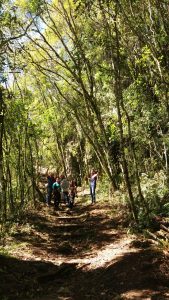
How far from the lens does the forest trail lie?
8102 mm

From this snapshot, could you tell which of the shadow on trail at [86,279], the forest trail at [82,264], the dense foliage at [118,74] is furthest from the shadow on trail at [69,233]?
the shadow on trail at [86,279]

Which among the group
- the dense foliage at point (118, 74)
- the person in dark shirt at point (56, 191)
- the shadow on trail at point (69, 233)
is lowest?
the shadow on trail at point (69, 233)

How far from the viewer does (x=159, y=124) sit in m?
14.5

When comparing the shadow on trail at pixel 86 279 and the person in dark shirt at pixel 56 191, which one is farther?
the person in dark shirt at pixel 56 191

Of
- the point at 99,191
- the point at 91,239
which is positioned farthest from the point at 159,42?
the point at 99,191

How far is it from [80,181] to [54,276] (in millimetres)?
28065

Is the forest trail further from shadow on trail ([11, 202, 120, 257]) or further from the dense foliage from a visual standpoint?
the dense foliage

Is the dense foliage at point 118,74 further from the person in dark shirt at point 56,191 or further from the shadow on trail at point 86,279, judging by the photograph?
the shadow on trail at point 86,279

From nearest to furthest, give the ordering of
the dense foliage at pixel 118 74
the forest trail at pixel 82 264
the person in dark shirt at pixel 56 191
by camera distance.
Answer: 1. the forest trail at pixel 82 264
2. the dense foliage at pixel 118 74
3. the person in dark shirt at pixel 56 191

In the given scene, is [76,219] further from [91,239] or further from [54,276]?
[54,276]

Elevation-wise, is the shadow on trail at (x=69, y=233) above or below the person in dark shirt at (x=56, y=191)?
below

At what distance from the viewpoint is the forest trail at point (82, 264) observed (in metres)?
8.10

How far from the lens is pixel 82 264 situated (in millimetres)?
10461

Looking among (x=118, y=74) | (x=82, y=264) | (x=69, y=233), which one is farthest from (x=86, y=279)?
(x=118, y=74)
